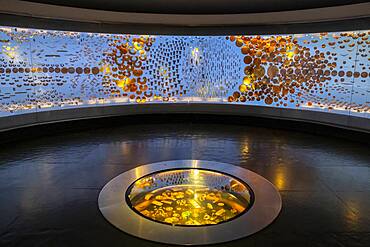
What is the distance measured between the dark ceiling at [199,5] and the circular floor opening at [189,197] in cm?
400

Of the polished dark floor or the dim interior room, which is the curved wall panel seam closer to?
the dim interior room

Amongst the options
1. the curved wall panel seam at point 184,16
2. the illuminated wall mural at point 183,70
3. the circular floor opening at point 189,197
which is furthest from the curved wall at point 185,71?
the circular floor opening at point 189,197

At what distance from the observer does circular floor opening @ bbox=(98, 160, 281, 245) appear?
8.79 feet

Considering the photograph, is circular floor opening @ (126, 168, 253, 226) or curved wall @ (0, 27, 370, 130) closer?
circular floor opening @ (126, 168, 253, 226)

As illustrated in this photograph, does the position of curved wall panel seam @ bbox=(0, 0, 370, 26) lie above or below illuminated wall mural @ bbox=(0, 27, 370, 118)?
above

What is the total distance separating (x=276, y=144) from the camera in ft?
19.0

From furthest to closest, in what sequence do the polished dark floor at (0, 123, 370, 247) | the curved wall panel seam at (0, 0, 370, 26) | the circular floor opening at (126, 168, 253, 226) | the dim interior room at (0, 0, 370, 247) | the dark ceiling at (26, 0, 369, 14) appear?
the dark ceiling at (26, 0, 369, 14)
the curved wall panel seam at (0, 0, 370, 26)
the circular floor opening at (126, 168, 253, 226)
the dim interior room at (0, 0, 370, 247)
the polished dark floor at (0, 123, 370, 247)

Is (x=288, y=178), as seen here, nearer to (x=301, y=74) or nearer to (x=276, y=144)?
(x=276, y=144)

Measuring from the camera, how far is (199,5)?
648 centimetres

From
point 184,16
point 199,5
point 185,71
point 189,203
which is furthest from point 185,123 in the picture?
point 189,203

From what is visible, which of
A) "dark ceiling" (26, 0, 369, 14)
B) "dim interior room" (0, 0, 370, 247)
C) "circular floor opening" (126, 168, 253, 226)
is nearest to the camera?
"dim interior room" (0, 0, 370, 247)

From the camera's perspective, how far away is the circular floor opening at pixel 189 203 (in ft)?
8.79

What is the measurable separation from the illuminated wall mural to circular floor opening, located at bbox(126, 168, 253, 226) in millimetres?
4018

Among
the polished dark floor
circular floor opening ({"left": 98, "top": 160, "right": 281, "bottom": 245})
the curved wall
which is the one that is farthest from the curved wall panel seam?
circular floor opening ({"left": 98, "top": 160, "right": 281, "bottom": 245})
